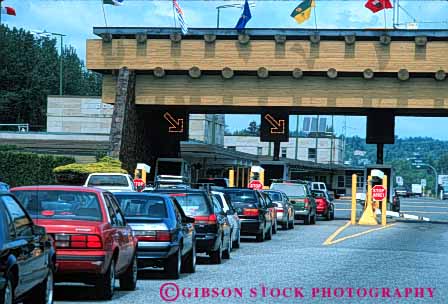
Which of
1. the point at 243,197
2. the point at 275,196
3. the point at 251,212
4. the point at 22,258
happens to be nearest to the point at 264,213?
the point at 243,197

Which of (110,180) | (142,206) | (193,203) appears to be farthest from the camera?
(110,180)

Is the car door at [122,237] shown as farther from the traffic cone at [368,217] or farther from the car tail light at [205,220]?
the traffic cone at [368,217]

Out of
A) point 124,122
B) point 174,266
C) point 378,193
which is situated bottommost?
point 174,266

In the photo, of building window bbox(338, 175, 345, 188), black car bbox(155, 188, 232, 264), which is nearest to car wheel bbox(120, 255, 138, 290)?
black car bbox(155, 188, 232, 264)

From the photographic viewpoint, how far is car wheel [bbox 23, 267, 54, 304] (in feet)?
39.3

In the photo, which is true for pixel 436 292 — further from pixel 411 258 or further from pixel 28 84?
pixel 28 84

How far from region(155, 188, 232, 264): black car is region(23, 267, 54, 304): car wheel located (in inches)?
345

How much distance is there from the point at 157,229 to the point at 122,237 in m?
2.45

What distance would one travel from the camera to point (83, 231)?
13.5 metres

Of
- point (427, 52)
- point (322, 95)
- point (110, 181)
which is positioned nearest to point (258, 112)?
point (322, 95)

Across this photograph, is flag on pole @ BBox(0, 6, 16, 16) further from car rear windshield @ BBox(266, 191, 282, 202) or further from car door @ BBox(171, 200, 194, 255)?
car door @ BBox(171, 200, 194, 255)

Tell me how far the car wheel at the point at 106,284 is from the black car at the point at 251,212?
16.1 metres

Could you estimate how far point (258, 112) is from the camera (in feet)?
173

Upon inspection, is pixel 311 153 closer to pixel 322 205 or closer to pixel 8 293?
pixel 322 205
